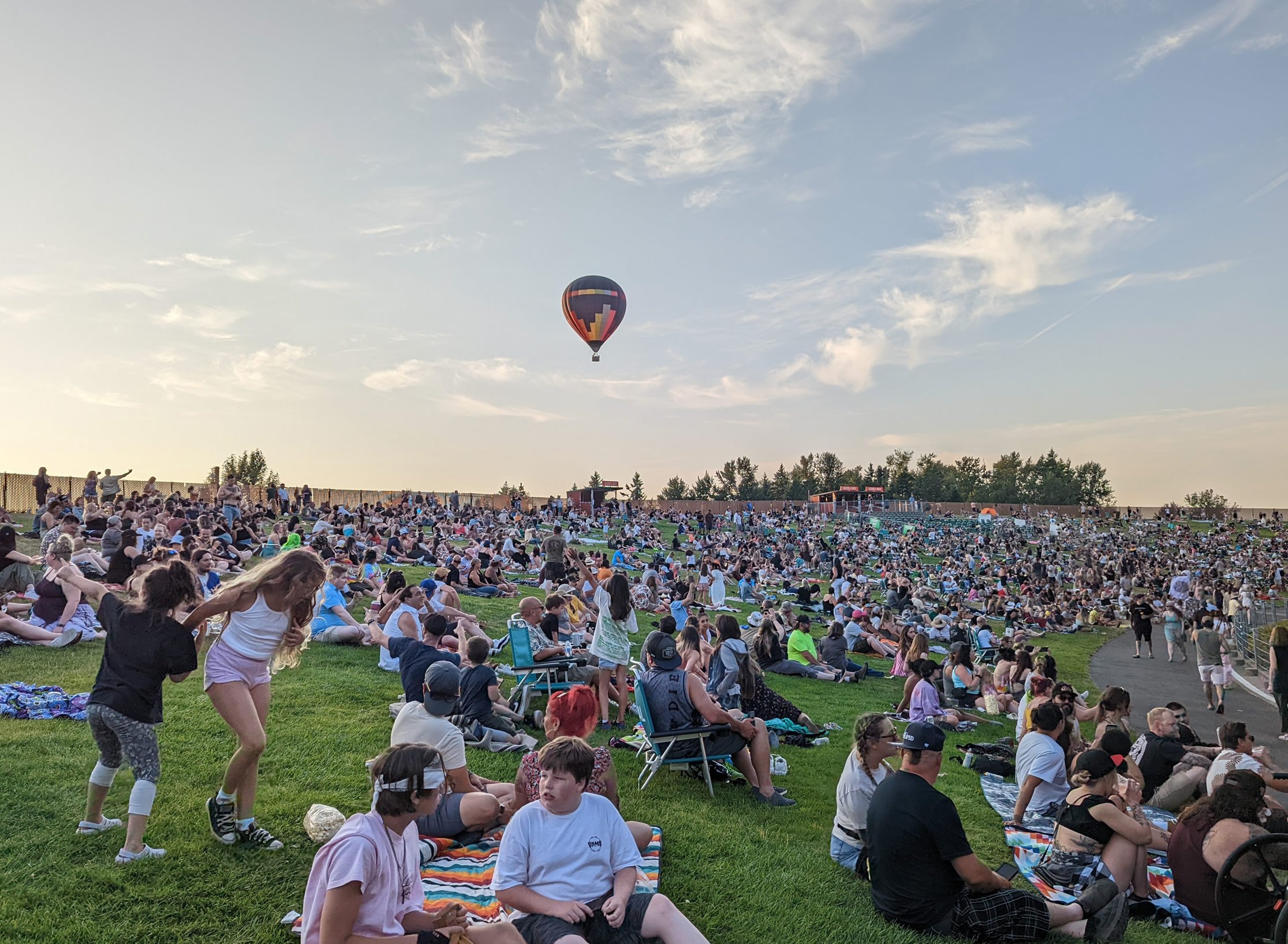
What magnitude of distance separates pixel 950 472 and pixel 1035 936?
11884 centimetres

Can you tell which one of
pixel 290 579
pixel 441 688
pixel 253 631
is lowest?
pixel 441 688

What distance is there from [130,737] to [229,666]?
0.65 m

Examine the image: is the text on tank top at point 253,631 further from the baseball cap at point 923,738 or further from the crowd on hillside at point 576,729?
the baseball cap at point 923,738

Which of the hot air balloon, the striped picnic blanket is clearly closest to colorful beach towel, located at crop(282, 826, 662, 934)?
the striped picnic blanket

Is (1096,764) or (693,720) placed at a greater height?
(1096,764)

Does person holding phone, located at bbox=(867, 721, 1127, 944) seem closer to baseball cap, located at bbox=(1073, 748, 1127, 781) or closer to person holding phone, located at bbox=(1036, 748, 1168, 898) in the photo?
person holding phone, located at bbox=(1036, 748, 1168, 898)

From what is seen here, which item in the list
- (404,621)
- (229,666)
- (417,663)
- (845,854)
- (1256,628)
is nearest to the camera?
(229,666)

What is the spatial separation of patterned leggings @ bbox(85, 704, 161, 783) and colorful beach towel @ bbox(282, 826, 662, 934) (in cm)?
125

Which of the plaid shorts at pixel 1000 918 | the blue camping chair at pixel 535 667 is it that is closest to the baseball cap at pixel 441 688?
the plaid shorts at pixel 1000 918

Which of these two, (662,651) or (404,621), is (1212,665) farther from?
(404,621)

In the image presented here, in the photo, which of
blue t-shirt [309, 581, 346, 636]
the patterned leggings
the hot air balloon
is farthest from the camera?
the hot air balloon

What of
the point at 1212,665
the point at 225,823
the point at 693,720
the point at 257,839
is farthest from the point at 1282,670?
the point at 225,823

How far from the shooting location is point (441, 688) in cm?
536

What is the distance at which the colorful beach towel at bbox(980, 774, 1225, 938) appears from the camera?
17.7ft
